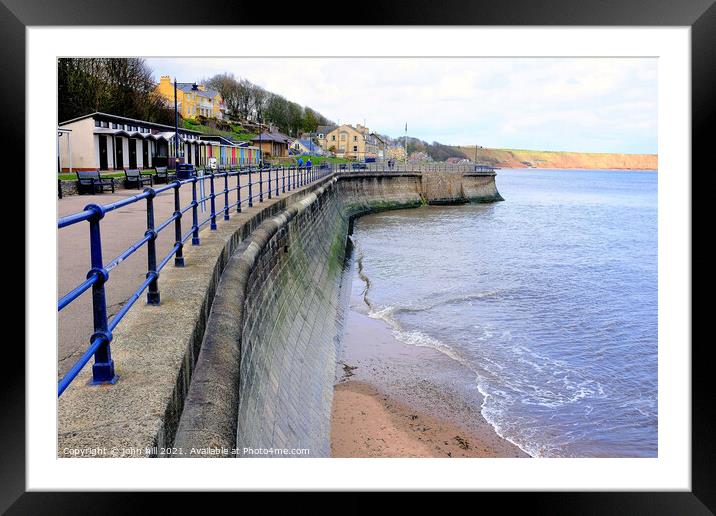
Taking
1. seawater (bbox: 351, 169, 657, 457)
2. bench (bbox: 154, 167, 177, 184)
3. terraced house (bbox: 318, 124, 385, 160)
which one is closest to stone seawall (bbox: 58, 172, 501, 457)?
seawater (bbox: 351, 169, 657, 457)

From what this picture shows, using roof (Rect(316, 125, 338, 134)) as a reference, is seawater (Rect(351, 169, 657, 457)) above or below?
below

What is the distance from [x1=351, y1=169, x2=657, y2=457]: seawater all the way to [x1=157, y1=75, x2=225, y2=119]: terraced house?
2231cm

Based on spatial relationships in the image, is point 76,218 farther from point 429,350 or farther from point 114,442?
point 429,350

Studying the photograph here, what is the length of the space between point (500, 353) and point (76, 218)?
9577mm

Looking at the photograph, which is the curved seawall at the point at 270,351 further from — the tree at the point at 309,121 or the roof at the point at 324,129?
the roof at the point at 324,129

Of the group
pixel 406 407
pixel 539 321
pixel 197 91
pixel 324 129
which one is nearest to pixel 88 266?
pixel 406 407

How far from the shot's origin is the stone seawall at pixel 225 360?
2.83 m

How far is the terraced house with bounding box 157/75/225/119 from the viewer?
4490 cm

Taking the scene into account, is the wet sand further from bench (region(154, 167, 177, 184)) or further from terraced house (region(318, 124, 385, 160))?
terraced house (region(318, 124, 385, 160))

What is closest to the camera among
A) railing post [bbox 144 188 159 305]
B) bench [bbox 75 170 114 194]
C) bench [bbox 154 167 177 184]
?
railing post [bbox 144 188 159 305]

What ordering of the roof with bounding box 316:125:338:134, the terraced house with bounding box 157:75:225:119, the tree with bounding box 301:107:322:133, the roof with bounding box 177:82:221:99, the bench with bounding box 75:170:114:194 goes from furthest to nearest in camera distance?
the roof with bounding box 316:125:338:134, the tree with bounding box 301:107:322:133, the roof with bounding box 177:82:221:99, the terraced house with bounding box 157:75:225:119, the bench with bounding box 75:170:114:194
